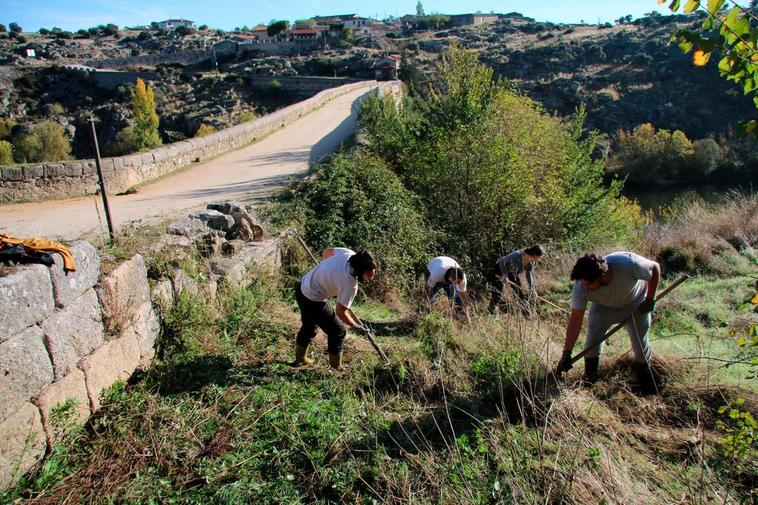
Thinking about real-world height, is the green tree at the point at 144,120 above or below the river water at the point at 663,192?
above

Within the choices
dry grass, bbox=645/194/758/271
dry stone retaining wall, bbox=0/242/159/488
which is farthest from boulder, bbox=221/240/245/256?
dry grass, bbox=645/194/758/271

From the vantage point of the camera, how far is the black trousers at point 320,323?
4988 mm

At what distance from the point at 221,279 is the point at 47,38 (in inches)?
4389

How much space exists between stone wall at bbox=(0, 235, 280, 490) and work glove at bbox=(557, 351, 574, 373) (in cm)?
376

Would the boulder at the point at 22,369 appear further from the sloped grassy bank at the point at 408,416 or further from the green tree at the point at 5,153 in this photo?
the green tree at the point at 5,153

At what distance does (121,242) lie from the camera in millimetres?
4988

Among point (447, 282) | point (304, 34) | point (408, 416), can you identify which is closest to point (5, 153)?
point (447, 282)

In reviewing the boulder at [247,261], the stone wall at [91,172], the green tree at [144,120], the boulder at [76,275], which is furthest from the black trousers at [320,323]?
the green tree at [144,120]

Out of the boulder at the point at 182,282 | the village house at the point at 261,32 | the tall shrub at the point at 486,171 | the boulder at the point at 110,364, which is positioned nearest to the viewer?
the boulder at the point at 110,364

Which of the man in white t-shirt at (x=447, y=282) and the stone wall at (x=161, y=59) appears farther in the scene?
the stone wall at (x=161, y=59)

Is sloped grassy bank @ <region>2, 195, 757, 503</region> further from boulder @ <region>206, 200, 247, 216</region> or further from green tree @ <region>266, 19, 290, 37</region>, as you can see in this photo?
green tree @ <region>266, 19, 290, 37</region>

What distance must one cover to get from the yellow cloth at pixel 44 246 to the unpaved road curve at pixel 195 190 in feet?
8.48

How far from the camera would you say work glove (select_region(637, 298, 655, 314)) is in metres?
4.67

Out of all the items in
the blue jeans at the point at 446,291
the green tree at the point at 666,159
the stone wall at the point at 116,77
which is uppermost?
the stone wall at the point at 116,77
